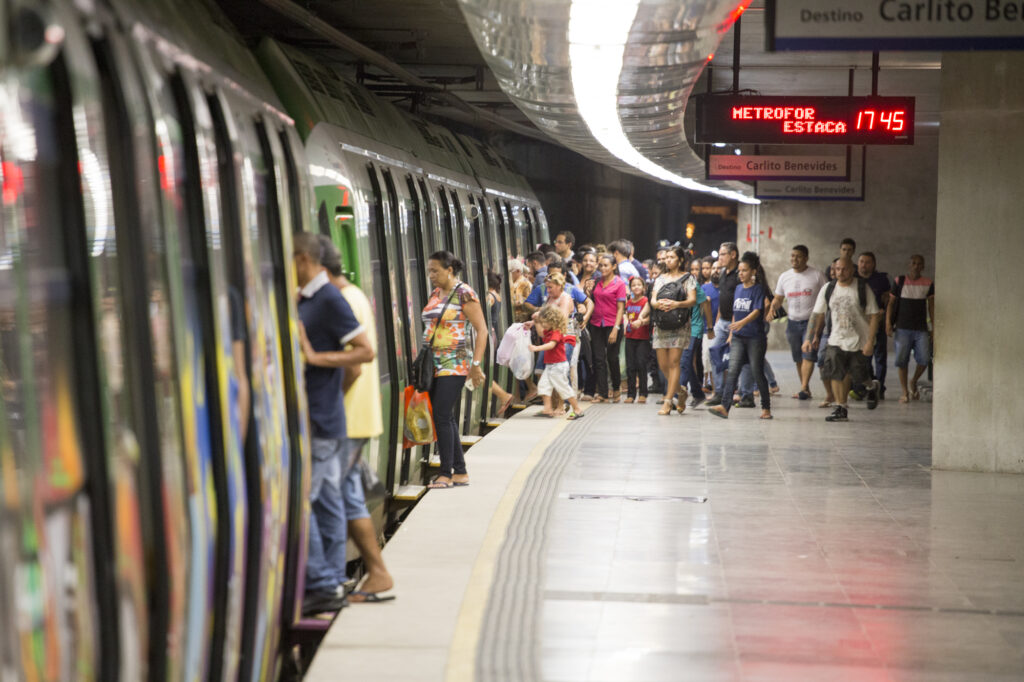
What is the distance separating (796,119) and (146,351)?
9710mm

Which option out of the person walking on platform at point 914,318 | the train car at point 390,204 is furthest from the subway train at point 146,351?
the person walking on platform at point 914,318

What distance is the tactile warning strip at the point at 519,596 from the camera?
540 cm

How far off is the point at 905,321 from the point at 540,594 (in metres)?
10.9

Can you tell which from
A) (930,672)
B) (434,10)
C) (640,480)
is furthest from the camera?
(434,10)

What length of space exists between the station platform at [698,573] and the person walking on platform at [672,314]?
8.99ft

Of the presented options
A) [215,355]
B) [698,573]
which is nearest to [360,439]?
[698,573]

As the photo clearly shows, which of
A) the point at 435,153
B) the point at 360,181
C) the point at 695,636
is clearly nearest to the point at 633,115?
the point at 435,153

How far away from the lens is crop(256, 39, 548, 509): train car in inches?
292

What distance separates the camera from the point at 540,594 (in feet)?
21.5

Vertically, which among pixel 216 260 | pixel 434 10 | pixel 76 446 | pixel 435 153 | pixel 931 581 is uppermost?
pixel 434 10

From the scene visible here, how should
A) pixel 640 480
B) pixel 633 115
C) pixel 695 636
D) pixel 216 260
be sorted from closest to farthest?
pixel 216 260, pixel 695 636, pixel 640 480, pixel 633 115

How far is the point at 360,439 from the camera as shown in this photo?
635 centimetres

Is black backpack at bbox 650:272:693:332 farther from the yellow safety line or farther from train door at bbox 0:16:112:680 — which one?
train door at bbox 0:16:112:680

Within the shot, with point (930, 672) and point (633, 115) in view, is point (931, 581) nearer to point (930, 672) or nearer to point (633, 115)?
point (930, 672)
